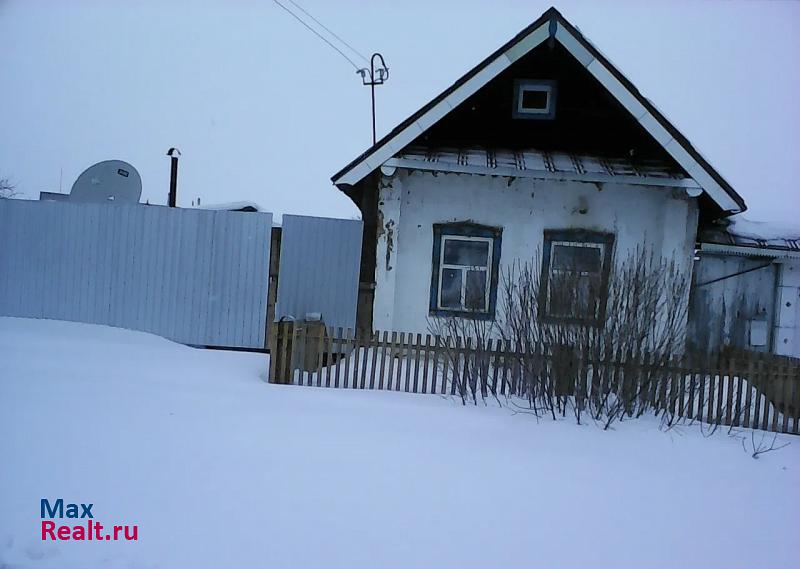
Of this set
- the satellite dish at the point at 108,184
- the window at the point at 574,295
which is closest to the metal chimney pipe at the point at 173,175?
the satellite dish at the point at 108,184

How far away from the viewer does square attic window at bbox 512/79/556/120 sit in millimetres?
9297

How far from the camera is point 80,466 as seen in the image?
388 cm

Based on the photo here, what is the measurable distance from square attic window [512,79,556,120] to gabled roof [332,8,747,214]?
91cm

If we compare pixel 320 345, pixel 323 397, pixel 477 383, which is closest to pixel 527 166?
pixel 477 383

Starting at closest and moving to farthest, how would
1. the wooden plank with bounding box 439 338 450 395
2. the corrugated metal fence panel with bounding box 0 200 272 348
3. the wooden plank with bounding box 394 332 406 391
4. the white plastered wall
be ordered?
the wooden plank with bounding box 439 338 450 395 → the wooden plank with bounding box 394 332 406 391 → the white plastered wall → the corrugated metal fence panel with bounding box 0 200 272 348

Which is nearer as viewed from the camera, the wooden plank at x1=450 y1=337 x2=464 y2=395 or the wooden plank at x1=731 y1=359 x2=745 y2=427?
the wooden plank at x1=731 y1=359 x2=745 y2=427

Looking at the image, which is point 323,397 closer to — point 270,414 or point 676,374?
point 270,414

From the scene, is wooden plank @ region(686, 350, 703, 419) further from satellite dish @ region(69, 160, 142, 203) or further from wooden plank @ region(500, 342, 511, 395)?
satellite dish @ region(69, 160, 142, 203)

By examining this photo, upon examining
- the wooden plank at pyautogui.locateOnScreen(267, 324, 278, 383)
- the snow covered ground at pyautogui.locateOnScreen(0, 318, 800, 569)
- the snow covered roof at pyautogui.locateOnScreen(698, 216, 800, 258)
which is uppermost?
the snow covered roof at pyautogui.locateOnScreen(698, 216, 800, 258)

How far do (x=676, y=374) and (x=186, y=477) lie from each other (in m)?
5.10

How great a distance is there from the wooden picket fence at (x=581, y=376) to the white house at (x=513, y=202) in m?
2.30

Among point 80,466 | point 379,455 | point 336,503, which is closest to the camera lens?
point 336,503

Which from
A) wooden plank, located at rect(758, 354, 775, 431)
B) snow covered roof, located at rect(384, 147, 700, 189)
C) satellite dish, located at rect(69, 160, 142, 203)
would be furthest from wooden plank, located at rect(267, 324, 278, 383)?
satellite dish, located at rect(69, 160, 142, 203)

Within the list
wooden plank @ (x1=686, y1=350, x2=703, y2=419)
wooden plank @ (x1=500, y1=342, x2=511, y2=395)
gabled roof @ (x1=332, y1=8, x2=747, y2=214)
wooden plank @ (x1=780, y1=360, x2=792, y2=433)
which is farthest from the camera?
gabled roof @ (x1=332, y1=8, x2=747, y2=214)
